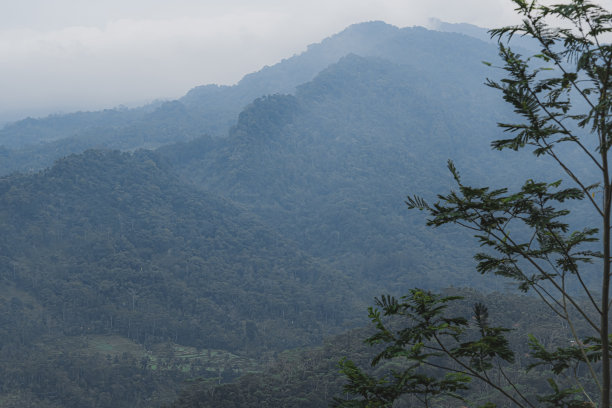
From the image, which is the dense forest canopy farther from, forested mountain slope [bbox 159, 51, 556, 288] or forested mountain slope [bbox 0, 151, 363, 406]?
forested mountain slope [bbox 159, 51, 556, 288]

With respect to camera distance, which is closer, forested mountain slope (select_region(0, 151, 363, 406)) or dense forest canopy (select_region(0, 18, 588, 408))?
dense forest canopy (select_region(0, 18, 588, 408))

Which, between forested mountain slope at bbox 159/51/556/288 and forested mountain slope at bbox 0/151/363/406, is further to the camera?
forested mountain slope at bbox 159/51/556/288

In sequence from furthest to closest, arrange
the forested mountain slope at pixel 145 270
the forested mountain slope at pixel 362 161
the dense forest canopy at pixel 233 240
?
1. the forested mountain slope at pixel 362 161
2. the forested mountain slope at pixel 145 270
3. the dense forest canopy at pixel 233 240

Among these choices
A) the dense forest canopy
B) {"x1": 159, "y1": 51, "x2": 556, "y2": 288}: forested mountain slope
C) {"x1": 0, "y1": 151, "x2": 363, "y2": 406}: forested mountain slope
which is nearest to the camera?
the dense forest canopy

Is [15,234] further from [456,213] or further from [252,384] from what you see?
[456,213]

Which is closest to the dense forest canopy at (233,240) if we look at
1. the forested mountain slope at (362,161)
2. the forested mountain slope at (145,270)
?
the forested mountain slope at (145,270)

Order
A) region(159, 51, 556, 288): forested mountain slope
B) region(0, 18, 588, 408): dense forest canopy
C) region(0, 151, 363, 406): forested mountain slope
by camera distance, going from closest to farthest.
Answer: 1. region(0, 18, 588, 408): dense forest canopy
2. region(0, 151, 363, 406): forested mountain slope
3. region(159, 51, 556, 288): forested mountain slope

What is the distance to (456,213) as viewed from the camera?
16.5ft

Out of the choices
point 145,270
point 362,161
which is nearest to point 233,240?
point 145,270

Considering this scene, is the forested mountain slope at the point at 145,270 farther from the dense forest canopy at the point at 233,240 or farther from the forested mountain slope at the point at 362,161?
A: the forested mountain slope at the point at 362,161

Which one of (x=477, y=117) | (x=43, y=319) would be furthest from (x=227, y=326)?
(x=477, y=117)

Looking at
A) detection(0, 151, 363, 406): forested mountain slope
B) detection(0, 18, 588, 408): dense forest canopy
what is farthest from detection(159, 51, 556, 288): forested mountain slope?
detection(0, 151, 363, 406): forested mountain slope

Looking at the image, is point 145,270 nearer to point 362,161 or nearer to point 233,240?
point 233,240

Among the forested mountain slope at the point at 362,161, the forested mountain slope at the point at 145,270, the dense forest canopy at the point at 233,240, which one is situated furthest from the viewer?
the forested mountain slope at the point at 362,161
